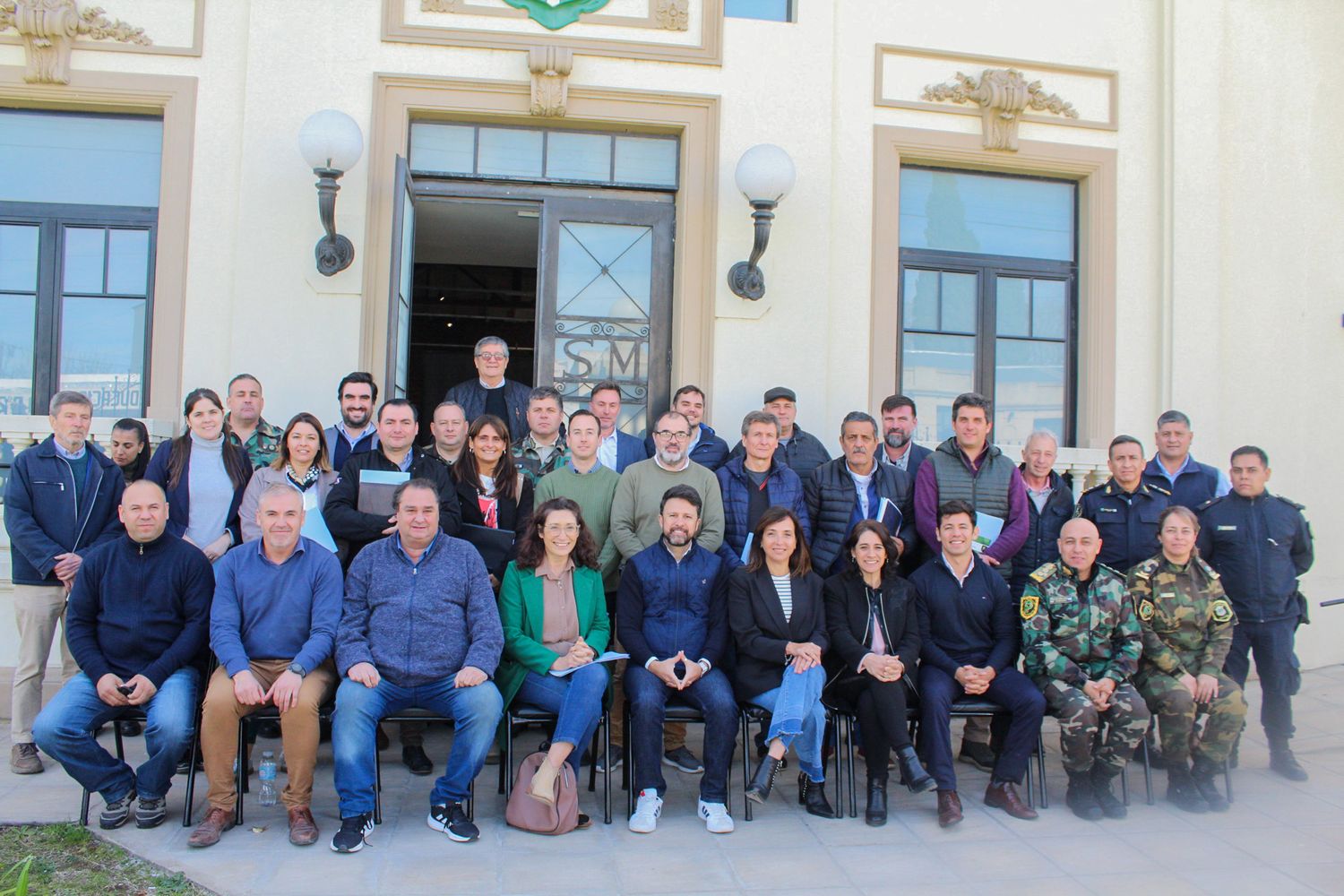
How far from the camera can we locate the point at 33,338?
6363mm

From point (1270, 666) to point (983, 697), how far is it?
1.69 metres

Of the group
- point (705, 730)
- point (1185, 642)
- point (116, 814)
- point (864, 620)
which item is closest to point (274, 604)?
point (116, 814)

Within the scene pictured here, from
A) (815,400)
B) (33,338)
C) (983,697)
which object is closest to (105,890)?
(983,697)

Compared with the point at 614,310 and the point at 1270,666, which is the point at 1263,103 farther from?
the point at 614,310

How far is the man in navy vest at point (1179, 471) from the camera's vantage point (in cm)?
575

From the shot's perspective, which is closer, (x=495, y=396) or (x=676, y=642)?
(x=676, y=642)

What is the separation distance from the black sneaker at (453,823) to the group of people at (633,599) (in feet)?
0.05

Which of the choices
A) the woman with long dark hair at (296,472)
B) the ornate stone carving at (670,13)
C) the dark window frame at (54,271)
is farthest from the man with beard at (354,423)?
the ornate stone carving at (670,13)

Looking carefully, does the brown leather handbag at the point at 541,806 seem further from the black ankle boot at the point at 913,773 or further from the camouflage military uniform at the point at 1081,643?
the camouflage military uniform at the point at 1081,643

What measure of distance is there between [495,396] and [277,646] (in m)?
1.99

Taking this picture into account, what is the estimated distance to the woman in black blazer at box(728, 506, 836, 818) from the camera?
4.53 metres

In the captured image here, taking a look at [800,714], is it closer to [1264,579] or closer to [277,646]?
[277,646]

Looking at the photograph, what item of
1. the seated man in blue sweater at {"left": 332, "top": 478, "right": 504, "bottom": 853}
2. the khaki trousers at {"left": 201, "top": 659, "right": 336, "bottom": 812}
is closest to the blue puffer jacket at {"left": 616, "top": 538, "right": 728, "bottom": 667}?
the seated man in blue sweater at {"left": 332, "top": 478, "right": 504, "bottom": 853}

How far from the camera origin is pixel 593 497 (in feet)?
17.1
